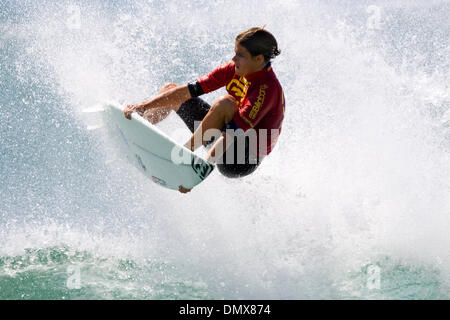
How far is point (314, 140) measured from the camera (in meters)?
7.70

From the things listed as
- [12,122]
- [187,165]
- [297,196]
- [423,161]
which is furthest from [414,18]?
[187,165]

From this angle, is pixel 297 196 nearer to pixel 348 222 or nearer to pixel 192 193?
pixel 348 222

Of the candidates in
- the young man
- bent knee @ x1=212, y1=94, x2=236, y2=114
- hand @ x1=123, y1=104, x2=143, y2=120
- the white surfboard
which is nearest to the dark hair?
the young man

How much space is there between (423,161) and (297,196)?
213 cm

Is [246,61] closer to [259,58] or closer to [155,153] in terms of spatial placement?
[259,58]

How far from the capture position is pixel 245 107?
15.0 ft

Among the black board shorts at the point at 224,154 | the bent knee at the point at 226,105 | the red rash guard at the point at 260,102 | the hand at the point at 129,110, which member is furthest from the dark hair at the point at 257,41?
the hand at the point at 129,110

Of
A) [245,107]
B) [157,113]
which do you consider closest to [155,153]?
[157,113]

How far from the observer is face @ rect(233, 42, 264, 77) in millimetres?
4621

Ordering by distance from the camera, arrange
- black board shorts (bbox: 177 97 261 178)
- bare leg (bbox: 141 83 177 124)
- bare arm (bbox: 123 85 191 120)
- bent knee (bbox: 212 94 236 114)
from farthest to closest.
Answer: bare leg (bbox: 141 83 177 124)
bare arm (bbox: 123 85 191 120)
black board shorts (bbox: 177 97 261 178)
bent knee (bbox: 212 94 236 114)

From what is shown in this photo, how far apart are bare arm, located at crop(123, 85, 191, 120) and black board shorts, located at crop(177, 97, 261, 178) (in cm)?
12

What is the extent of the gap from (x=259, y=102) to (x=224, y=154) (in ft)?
1.97

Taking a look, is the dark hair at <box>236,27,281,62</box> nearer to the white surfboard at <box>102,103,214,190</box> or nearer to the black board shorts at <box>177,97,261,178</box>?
the black board shorts at <box>177,97,261,178</box>

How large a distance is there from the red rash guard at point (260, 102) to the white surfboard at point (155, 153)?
532 mm
